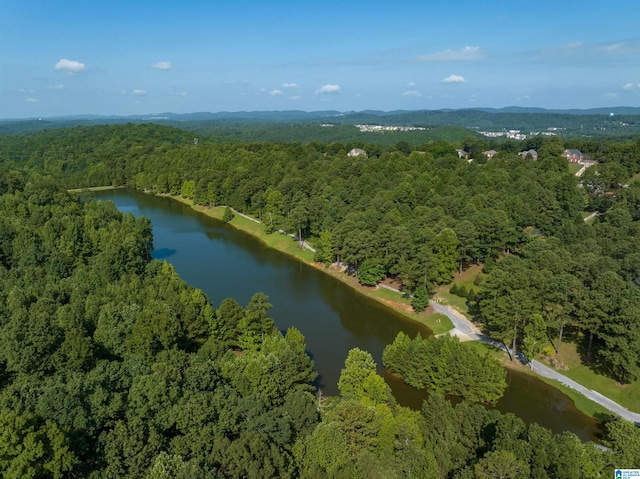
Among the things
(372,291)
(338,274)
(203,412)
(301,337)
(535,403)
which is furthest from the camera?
(338,274)

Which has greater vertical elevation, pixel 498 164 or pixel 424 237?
pixel 498 164

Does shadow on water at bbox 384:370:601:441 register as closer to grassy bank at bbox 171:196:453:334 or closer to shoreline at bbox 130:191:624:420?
shoreline at bbox 130:191:624:420

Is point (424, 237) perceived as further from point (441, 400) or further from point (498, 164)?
point (498, 164)

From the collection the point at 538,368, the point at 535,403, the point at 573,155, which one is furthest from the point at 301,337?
the point at 573,155

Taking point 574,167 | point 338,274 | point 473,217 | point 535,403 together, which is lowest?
point 535,403

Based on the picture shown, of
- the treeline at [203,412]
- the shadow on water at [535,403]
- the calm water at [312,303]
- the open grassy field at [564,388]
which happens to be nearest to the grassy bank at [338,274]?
the calm water at [312,303]

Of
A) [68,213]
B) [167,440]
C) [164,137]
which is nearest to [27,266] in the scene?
[68,213]

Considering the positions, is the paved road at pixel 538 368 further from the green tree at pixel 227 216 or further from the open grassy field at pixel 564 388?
the green tree at pixel 227 216

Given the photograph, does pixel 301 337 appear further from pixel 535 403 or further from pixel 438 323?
pixel 535 403
